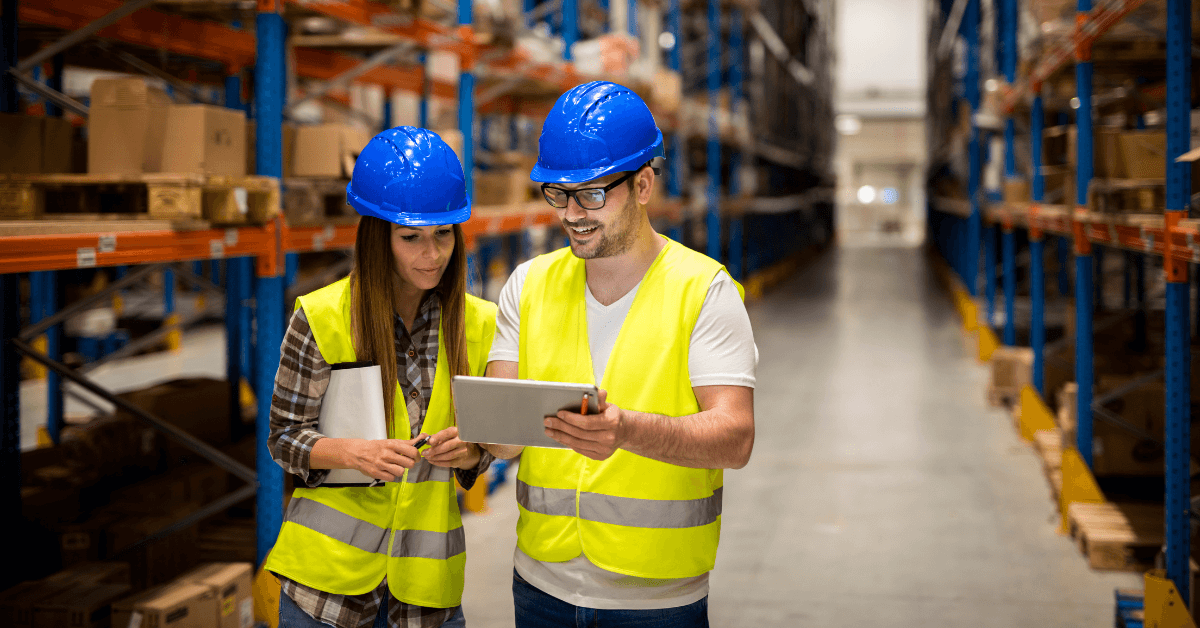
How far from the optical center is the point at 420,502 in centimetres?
225

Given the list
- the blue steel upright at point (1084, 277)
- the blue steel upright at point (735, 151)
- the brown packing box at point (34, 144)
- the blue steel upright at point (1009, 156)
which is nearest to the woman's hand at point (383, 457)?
the brown packing box at point (34, 144)

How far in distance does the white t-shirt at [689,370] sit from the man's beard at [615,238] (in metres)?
0.11

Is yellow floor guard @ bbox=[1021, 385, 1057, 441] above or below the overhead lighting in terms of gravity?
below

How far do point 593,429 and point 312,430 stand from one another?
821 mm

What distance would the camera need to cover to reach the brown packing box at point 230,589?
13.5ft

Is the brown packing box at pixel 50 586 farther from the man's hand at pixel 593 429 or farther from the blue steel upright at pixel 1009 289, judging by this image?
the blue steel upright at pixel 1009 289

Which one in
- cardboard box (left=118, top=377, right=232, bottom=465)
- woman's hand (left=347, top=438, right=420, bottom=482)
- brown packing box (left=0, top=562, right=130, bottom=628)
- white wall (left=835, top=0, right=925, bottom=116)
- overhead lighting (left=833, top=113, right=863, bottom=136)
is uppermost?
white wall (left=835, top=0, right=925, bottom=116)

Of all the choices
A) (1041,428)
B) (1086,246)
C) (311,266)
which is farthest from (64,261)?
(311,266)

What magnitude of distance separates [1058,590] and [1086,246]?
2303 mm

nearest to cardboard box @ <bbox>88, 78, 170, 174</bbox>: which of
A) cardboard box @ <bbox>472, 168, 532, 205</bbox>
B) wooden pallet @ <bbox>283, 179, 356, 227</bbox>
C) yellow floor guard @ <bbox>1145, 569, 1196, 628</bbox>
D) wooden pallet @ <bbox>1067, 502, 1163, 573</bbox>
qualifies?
wooden pallet @ <bbox>283, 179, 356, 227</bbox>

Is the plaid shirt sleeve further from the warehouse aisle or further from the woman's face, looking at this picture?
the warehouse aisle

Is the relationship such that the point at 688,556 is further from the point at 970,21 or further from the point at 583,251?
the point at 970,21

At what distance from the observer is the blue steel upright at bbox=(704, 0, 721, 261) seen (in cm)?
1512

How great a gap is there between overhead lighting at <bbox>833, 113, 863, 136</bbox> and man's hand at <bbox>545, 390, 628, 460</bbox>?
39.9 meters
